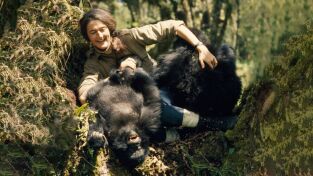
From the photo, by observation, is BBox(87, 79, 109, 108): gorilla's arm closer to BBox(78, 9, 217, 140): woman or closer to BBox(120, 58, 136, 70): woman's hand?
BBox(78, 9, 217, 140): woman

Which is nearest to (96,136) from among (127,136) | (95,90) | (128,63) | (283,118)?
(127,136)

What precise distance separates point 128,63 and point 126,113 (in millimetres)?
513

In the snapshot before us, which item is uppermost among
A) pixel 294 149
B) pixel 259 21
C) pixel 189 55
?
pixel 259 21

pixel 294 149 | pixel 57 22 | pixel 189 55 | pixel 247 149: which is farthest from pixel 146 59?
pixel 294 149

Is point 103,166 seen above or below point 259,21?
below

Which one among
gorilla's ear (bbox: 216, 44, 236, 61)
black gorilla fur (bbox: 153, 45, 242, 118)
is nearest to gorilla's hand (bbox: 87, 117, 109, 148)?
black gorilla fur (bbox: 153, 45, 242, 118)

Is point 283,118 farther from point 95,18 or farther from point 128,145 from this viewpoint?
point 95,18

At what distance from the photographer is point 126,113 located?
150 inches

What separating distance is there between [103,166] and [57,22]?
1.48m

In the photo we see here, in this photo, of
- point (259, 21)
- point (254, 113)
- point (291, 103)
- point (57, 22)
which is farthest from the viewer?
point (57, 22)

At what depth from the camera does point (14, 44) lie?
434cm

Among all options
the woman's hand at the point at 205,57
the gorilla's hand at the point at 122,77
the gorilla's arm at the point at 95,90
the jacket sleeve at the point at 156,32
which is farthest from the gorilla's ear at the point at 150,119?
the jacket sleeve at the point at 156,32

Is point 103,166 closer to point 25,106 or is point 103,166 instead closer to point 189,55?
point 25,106

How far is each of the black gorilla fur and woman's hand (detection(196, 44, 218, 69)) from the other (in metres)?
0.09
